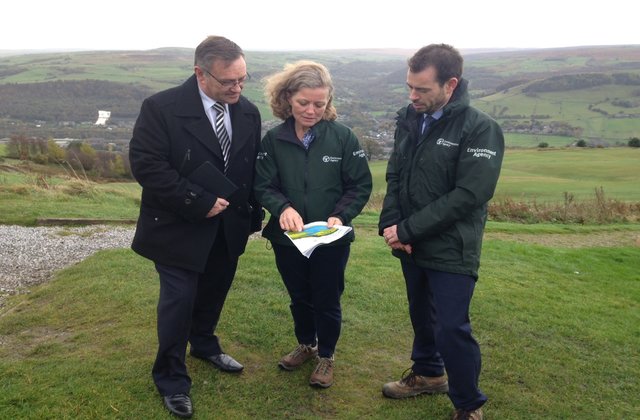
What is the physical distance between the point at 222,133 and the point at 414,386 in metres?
2.51

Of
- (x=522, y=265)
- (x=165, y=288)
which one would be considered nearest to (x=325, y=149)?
(x=165, y=288)

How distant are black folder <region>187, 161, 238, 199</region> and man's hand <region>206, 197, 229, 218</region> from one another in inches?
3.2

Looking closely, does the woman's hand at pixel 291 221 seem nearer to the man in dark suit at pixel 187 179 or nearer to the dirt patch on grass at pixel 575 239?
the man in dark suit at pixel 187 179

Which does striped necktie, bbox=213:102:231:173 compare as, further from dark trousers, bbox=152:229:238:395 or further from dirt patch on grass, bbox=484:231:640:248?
dirt patch on grass, bbox=484:231:640:248

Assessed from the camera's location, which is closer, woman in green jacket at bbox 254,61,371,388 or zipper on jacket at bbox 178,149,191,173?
zipper on jacket at bbox 178,149,191,173

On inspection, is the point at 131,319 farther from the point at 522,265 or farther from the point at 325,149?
the point at 522,265

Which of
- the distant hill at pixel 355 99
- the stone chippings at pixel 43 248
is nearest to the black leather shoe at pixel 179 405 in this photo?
the stone chippings at pixel 43 248

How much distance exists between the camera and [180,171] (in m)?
3.96

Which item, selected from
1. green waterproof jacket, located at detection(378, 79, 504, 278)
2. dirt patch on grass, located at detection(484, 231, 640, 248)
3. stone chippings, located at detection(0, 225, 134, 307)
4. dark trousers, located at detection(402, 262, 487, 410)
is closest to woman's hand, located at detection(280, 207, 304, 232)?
green waterproof jacket, located at detection(378, 79, 504, 278)

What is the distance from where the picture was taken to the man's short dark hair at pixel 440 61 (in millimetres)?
3658

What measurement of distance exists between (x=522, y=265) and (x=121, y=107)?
239 ft

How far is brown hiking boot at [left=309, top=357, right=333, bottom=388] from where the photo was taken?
4.48 metres

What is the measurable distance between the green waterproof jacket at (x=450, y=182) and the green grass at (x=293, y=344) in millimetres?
1353

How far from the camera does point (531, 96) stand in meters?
98.2
